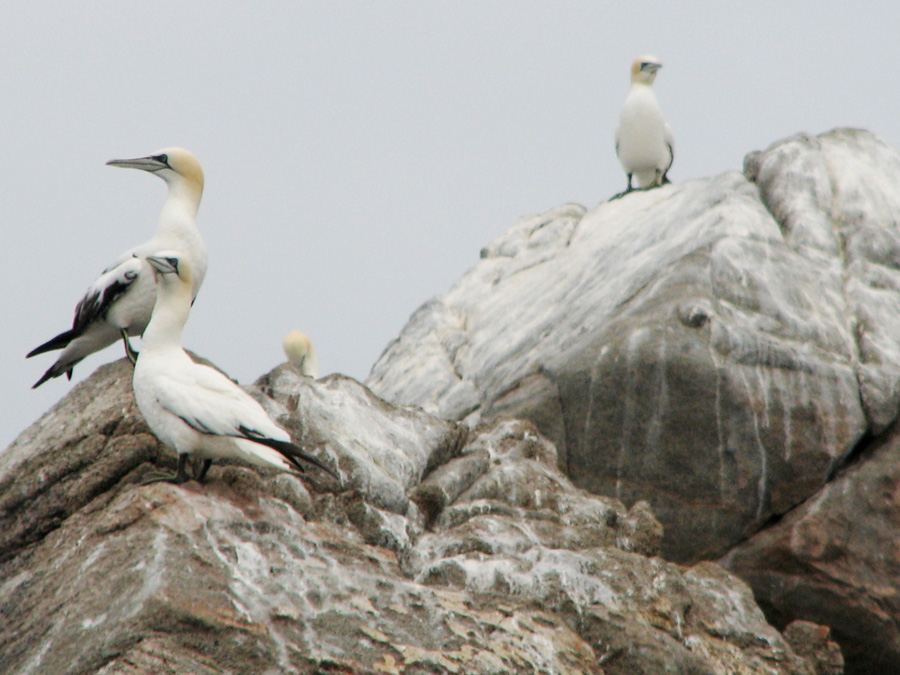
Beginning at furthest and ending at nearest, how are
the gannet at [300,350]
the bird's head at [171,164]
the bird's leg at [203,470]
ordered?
the gannet at [300,350] → the bird's head at [171,164] → the bird's leg at [203,470]

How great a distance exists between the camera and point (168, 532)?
489 centimetres

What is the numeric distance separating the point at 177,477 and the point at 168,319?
897 mm

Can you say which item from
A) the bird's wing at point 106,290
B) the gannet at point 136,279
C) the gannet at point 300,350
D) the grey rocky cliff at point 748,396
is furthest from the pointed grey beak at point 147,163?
the gannet at point 300,350

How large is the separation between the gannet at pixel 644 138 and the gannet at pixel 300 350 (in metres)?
5.98

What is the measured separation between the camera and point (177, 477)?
214 inches

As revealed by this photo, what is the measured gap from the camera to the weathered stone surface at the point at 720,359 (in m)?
8.42

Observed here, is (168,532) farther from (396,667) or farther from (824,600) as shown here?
(824,600)

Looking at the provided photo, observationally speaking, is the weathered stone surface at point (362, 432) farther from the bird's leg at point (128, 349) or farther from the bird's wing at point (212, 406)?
the bird's wing at point (212, 406)

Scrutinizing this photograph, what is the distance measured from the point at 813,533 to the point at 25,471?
5.54 m

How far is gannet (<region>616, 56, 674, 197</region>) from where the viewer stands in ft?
46.2

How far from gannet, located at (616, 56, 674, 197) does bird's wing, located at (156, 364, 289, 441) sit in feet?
30.7

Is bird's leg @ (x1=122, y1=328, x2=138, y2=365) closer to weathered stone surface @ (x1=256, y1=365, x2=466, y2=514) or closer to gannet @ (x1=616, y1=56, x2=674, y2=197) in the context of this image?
weathered stone surface @ (x1=256, y1=365, x2=466, y2=514)

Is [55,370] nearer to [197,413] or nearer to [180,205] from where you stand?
[180,205]

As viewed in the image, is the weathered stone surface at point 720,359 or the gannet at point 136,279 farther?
the weathered stone surface at point 720,359
